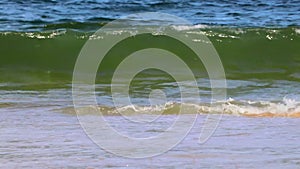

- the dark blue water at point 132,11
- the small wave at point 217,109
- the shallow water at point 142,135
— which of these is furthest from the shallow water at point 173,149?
the dark blue water at point 132,11

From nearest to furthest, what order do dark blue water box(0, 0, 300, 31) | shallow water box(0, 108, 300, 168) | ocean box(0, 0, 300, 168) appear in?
1. shallow water box(0, 108, 300, 168)
2. ocean box(0, 0, 300, 168)
3. dark blue water box(0, 0, 300, 31)

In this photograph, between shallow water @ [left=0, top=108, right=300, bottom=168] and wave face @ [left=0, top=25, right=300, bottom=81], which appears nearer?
shallow water @ [left=0, top=108, right=300, bottom=168]

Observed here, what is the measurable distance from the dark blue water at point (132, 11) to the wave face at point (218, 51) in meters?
0.62

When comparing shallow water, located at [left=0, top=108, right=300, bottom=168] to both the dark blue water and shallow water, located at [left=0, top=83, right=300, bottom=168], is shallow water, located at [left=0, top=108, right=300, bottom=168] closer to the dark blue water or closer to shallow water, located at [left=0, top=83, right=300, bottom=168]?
shallow water, located at [left=0, top=83, right=300, bottom=168]

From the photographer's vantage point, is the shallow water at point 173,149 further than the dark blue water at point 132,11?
No

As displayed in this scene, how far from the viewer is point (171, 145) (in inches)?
171

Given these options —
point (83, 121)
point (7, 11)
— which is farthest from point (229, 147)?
point (7, 11)

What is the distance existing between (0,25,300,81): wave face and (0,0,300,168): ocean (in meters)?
0.01

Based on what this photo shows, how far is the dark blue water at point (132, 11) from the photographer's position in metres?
10.7

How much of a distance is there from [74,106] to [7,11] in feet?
20.6

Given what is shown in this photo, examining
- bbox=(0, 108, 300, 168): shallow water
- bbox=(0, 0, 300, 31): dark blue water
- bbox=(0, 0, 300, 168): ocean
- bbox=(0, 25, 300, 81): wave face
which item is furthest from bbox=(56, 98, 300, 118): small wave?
bbox=(0, 0, 300, 31): dark blue water

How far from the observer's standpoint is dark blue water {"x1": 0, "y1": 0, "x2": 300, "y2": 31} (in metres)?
10.7

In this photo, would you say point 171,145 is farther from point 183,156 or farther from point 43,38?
point 43,38

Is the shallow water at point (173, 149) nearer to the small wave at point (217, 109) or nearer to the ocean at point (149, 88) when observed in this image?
the ocean at point (149, 88)
